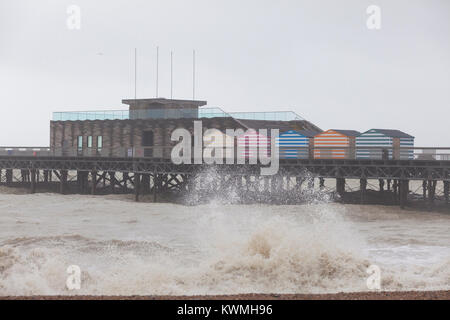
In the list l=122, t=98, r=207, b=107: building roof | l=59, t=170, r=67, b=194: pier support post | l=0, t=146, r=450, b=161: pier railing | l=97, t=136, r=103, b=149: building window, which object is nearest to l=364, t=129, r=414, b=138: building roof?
l=0, t=146, r=450, b=161: pier railing

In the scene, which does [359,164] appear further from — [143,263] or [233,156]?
[143,263]

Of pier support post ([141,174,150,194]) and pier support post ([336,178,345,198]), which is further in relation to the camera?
pier support post ([141,174,150,194])

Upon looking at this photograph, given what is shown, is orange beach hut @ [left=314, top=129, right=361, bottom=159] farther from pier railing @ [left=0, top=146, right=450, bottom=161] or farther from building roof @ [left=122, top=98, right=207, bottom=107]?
building roof @ [left=122, top=98, right=207, bottom=107]

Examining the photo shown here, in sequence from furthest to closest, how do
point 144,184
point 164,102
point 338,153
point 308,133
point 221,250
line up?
1. point 164,102
2. point 144,184
3. point 308,133
4. point 338,153
5. point 221,250

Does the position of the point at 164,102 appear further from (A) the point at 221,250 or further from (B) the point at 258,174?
(A) the point at 221,250

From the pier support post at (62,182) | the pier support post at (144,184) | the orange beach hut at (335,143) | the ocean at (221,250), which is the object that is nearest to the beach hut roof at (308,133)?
the orange beach hut at (335,143)

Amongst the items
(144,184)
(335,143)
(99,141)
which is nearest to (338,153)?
(335,143)

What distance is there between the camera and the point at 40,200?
153 ft

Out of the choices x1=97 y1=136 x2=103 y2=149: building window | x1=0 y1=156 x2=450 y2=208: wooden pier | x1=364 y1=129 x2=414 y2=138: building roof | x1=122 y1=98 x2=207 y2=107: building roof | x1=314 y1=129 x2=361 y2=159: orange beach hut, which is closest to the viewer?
x1=0 y1=156 x2=450 y2=208: wooden pier

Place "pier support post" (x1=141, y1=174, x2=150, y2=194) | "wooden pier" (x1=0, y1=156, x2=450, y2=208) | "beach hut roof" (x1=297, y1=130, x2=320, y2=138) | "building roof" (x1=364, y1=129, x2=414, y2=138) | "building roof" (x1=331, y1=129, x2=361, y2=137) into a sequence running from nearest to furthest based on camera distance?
1. "wooden pier" (x1=0, y1=156, x2=450, y2=208)
2. "building roof" (x1=364, y1=129, x2=414, y2=138)
3. "building roof" (x1=331, y1=129, x2=361, y2=137)
4. "beach hut roof" (x1=297, y1=130, x2=320, y2=138)
5. "pier support post" (x1=141, y1=174, x2=150, y2=194)

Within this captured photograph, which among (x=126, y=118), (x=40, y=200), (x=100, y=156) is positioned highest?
(x=126, y=118)

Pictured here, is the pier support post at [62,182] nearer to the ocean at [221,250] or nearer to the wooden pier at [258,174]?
the wooden pier at [258,174]
